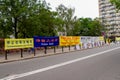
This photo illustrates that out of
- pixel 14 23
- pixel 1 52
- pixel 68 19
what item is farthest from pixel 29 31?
pixel 68 19

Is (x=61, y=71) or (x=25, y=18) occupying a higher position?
(x=25, y=18)

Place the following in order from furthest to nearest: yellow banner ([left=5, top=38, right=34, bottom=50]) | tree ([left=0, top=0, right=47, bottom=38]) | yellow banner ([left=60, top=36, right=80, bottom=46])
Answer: yellow banner ([left=60, top=36, right=80, bottom=46]) < tree ([left=0, top=0, right=47, bottom=38]) < yellow banner ([left=5, top=38, right=34, bottom=50])

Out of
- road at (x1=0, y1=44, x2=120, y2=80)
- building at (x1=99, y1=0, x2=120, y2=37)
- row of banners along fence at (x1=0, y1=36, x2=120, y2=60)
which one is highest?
building at (x1=99, y1=0, x2=120, y2=37)

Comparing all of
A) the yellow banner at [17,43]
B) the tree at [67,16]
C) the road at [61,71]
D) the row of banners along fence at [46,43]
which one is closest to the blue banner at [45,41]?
the row of banners along fence at [46,43]

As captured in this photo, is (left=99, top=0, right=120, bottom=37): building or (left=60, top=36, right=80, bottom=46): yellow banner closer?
(left=60, top=36, right=80, bottom=46): yellow banner

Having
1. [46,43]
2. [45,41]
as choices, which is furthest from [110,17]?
[45,41]

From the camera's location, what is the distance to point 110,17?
156 m

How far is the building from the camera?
14939 cm

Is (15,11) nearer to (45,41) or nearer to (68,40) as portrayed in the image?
(45,41)

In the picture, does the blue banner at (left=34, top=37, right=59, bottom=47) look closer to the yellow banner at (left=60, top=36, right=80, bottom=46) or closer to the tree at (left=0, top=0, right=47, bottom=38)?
the yellow banner at (left=60, top=36, right=80, bottom=46)

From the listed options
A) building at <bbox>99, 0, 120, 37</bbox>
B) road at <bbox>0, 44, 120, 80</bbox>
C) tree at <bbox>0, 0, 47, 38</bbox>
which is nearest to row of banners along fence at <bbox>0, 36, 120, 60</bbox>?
tree at <bbox>0, 0, 47, 38</bbox>

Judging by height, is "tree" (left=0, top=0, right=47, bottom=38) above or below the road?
above

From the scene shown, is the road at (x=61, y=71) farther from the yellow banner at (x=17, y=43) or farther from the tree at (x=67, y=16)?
the tree at (x=67, y=16)

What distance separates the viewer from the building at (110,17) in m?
149
